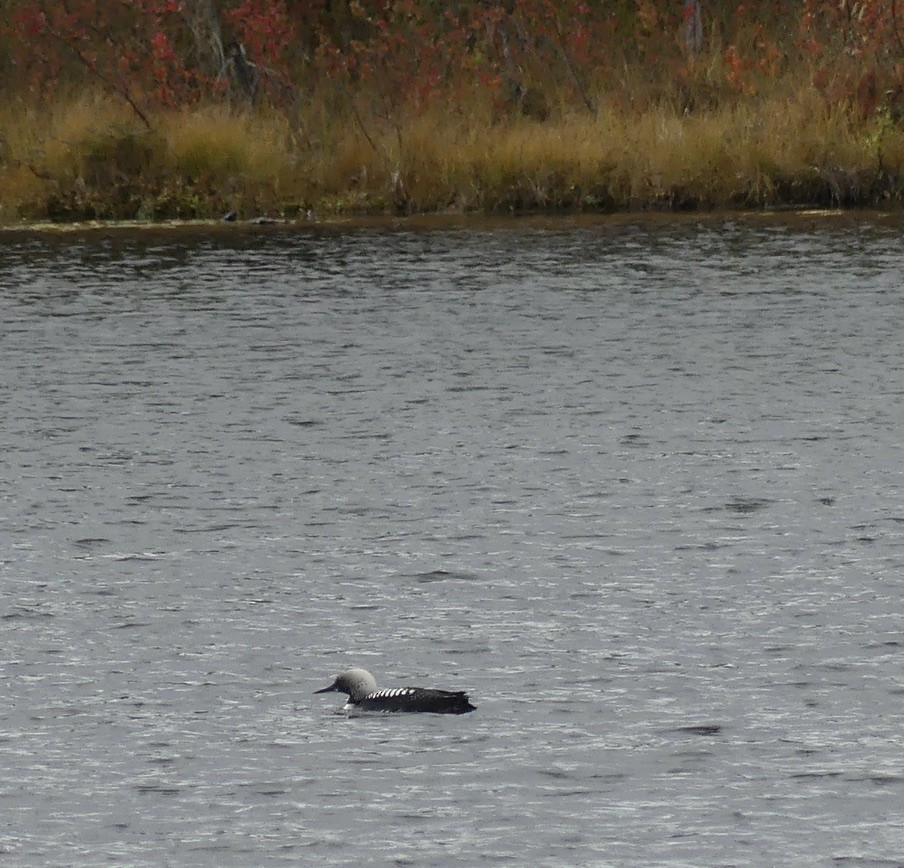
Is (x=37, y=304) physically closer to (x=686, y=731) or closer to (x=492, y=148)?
(x=492, y=148)

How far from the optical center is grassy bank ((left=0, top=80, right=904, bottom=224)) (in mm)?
31859

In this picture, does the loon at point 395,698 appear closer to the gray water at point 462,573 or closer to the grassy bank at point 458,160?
the gray water at point 462,573

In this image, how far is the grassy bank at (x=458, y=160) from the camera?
31.9m

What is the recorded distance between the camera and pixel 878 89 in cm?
3241

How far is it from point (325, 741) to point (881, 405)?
8955 mm

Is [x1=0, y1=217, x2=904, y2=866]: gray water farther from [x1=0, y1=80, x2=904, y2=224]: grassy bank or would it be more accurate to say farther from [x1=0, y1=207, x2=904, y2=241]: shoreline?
[x1=0, y1=80, x2=904, y2=224]: grassy bank

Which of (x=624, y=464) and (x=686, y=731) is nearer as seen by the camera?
(x=686, y=731)

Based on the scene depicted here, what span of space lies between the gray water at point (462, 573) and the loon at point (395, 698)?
8 cm

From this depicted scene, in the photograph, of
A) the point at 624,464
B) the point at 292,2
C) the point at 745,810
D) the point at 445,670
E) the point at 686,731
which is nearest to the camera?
the point at 745,810

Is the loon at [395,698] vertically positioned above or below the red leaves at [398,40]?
above

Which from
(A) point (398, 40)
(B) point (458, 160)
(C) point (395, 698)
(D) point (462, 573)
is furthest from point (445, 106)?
(C) point (395, 698)

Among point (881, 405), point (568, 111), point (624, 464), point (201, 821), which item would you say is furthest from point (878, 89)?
point (201, 821)

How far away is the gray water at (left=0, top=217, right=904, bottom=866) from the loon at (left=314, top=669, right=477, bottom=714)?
0.08m

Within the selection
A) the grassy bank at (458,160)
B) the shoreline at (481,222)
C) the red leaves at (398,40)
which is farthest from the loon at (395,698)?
the red leaves at (398,40)
